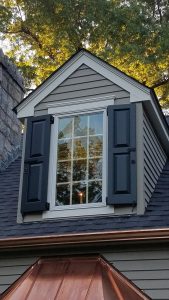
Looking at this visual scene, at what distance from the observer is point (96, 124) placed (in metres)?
7.34

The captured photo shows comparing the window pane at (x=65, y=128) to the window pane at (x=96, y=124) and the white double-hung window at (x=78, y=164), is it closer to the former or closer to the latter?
the white double-hung window at (x=78, y=164)

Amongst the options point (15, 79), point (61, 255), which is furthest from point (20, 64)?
point (61, 255)

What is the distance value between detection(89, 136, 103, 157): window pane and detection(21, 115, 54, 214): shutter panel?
2.08 ft

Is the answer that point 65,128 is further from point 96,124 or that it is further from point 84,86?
point 84,86

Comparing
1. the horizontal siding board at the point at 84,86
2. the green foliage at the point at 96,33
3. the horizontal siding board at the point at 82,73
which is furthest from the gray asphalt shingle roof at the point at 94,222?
the green foliage at the point at 96,33

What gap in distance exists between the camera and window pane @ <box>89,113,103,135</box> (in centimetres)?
730

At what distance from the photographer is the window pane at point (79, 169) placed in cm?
712

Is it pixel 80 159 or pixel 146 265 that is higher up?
pixel 80 159

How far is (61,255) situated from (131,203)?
113cm

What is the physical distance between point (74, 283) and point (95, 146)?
231 centimetres

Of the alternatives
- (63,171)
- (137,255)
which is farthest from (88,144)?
(137,255)

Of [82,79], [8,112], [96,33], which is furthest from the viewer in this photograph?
[96,33]

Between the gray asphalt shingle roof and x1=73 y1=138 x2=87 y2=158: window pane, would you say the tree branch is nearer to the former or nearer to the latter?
the gray asphalt shingle roof

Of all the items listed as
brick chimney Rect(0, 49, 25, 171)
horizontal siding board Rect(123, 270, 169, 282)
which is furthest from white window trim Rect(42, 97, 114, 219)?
brick chimney Rect(0, 49, 25, 171)
